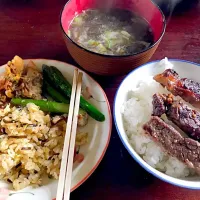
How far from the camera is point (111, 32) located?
67.1 inches

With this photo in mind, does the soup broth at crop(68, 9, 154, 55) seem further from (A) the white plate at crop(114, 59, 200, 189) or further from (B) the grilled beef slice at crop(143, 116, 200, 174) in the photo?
(B) the grilled beef slice at crop(143, 116, 200, 174)

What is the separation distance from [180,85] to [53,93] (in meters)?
0.61

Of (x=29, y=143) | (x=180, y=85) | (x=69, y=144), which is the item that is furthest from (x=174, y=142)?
(x=29, y=143)

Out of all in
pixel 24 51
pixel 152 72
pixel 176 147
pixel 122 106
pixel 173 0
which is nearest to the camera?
pixel 176 147

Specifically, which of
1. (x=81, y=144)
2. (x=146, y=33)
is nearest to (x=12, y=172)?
(x=81, y=144)

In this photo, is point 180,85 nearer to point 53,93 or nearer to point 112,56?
point 112,56

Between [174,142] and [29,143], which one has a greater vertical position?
[174,142]

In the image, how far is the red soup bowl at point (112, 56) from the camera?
148cm

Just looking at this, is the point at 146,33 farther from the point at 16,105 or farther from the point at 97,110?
the point at 16,105

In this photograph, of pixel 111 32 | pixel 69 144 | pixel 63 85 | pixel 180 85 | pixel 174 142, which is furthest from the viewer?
pixel 111 32

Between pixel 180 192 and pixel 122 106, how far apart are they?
44cm

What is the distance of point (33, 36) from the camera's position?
1896 mm

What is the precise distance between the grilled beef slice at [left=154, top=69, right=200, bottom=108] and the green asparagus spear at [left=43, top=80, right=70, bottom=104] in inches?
17.7

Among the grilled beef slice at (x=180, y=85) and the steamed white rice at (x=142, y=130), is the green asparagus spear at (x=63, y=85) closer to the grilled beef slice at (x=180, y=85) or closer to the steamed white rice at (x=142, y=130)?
the steamed white rice at (x=142, y=130)
